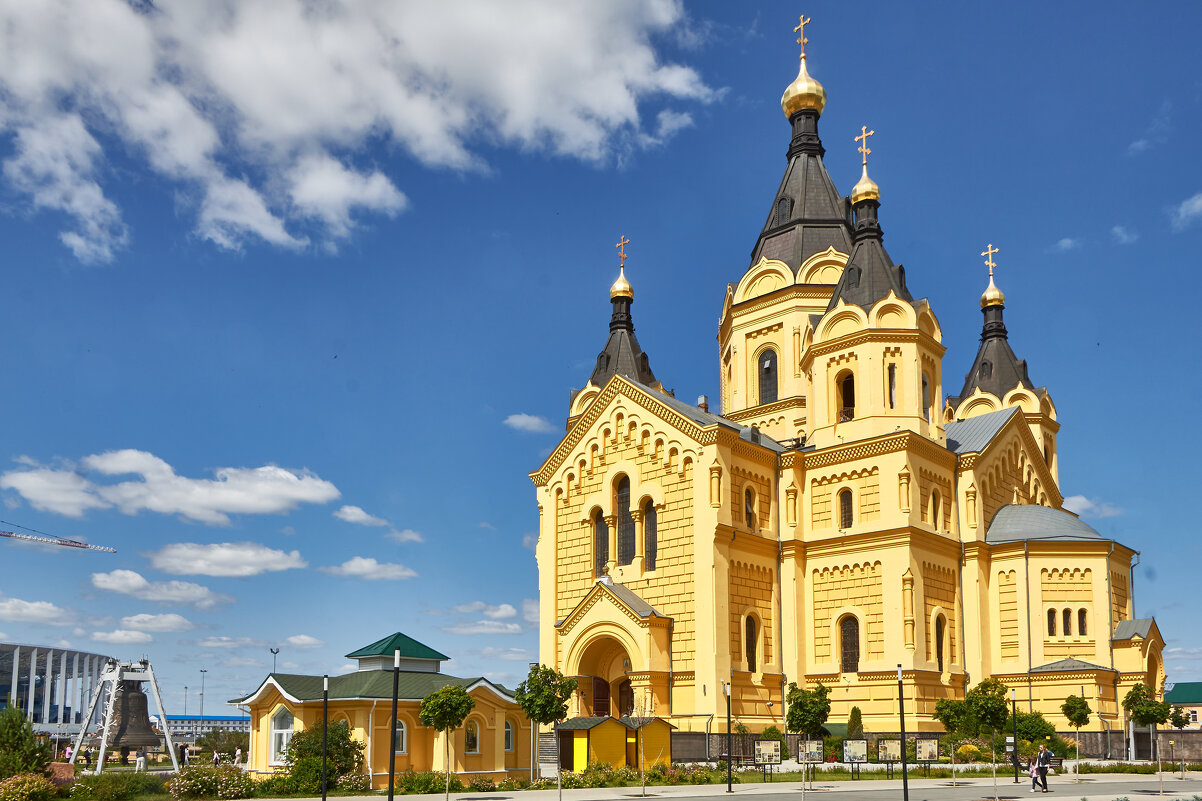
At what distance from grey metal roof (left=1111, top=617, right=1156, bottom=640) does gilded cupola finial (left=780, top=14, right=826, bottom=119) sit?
2776cm

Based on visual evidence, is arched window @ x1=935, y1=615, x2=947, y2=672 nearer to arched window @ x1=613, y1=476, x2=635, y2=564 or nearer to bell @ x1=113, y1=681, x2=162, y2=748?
arched window @ x1=613, y1=476, x2=635, y2=564

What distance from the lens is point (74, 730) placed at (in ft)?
330

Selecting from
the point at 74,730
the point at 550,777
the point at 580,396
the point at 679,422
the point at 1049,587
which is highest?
the point at 580,396

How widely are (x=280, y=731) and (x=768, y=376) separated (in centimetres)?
2671

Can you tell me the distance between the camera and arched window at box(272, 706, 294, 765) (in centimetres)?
3531

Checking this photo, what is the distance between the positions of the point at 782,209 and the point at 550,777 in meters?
29.6

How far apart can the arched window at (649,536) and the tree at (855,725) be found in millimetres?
9129

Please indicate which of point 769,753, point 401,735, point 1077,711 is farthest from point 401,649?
point 1077,711

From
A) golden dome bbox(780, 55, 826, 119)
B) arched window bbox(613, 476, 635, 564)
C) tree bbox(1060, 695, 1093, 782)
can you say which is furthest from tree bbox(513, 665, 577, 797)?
golden dome bbox(780, 55, 826, 119)

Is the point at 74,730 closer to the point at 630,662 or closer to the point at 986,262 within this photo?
the point at 630,662

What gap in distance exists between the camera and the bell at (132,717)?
47625 mm

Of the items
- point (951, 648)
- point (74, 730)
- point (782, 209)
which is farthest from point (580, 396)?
point (74, 730)

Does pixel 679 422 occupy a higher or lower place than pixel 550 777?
higher

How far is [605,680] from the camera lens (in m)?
42.9
